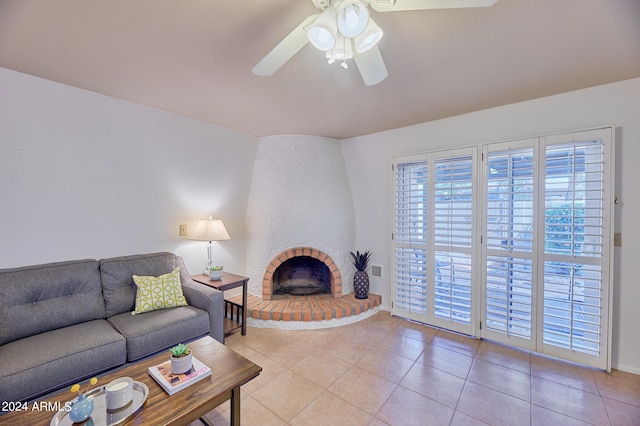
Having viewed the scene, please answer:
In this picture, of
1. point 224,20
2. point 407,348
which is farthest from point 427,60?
point 407,348

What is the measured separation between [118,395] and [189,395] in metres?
0.30

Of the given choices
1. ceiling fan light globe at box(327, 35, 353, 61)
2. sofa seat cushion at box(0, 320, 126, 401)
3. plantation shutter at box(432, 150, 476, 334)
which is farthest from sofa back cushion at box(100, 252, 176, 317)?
plantation shutter at box(432, 150, 476, 334)

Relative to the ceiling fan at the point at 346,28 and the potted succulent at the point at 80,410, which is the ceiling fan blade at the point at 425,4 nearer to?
the ceiling fan at the point at 346,28

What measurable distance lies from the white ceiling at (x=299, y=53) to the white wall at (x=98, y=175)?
22cm

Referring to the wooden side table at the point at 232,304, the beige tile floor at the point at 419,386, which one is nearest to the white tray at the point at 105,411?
the beige tile floor at the point at 419,386

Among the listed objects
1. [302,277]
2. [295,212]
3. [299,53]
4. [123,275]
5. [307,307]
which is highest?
[299,53]

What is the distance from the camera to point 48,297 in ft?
6.68

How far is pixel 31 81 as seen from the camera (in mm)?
2119

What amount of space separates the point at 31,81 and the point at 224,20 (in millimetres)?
1890

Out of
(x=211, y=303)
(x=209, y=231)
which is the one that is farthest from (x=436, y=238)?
(x=209, y=231)

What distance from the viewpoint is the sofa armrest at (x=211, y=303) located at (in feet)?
7.98

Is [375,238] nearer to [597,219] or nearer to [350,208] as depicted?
[350,208]

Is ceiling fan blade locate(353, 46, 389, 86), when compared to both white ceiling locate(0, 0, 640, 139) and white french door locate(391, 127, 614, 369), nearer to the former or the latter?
white ceiling locate(0, 0, 640, 139)

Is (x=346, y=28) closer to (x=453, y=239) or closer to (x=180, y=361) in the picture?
(x=180, y=361)
